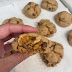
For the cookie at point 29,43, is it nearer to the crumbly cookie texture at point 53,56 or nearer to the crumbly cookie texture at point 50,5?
the crumbly cookie texture at point 53,56

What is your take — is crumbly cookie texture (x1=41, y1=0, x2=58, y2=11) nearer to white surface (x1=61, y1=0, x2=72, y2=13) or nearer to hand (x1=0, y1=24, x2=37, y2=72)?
white surface (x1=61, y1=0, x2=72, y2=13)

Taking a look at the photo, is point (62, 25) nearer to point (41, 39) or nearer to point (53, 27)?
point (53, 27)

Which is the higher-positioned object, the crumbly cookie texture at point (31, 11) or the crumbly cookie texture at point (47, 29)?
the crumbly cookie texture at point (31, 11)

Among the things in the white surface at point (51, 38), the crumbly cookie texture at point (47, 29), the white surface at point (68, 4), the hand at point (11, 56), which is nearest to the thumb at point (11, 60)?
the hand at point (11, 56)

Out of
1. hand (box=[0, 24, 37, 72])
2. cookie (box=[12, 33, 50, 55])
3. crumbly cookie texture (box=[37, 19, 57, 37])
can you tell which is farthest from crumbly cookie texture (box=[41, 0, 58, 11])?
cookie (box=[12, 33, 50, 55])

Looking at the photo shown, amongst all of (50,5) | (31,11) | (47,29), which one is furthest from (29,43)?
(50,5)

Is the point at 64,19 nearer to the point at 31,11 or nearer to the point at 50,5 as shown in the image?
the point at 50,5
